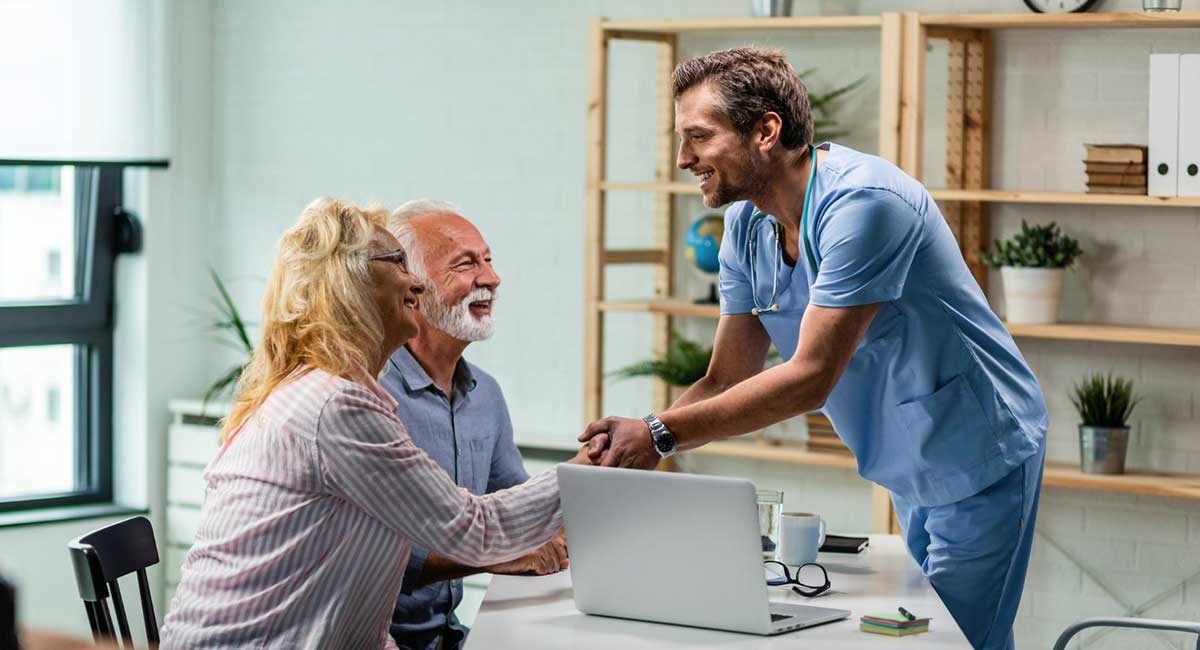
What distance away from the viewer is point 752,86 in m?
2.34

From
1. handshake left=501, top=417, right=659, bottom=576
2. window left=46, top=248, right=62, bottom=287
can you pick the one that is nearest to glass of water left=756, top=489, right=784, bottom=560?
handshake left=501, top=417, right=659, bottom=576

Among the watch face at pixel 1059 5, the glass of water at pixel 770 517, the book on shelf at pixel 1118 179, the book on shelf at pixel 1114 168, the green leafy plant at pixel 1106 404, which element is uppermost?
the watch face at pixel 1059 5

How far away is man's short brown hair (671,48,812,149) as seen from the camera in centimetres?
235

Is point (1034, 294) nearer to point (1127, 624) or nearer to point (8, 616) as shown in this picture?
point (1127, 624)

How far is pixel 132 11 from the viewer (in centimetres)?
479

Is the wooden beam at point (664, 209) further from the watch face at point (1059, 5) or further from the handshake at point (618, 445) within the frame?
the handshake at point (618, 445)

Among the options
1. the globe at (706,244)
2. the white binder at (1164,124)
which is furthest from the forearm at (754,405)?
the globe at (706,244)

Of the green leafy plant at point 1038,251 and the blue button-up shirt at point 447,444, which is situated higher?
the green leafy plant at point 1038,251

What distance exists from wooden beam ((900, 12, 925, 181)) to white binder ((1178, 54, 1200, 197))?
0.63 m

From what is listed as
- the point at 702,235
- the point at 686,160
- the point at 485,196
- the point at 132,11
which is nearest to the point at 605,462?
the point at 686,160

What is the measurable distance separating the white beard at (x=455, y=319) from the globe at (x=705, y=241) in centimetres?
163

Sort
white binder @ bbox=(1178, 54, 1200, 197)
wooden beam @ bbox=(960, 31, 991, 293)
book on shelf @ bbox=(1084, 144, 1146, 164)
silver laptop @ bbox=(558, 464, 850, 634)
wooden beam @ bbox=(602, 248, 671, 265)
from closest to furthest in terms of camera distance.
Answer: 1. silver laptop @ bbox=(558, 464, 850, 634)
2. white binder @ bbox=(1178, 54, 1200, 197)
3. book on shelf @ bbox=(1084, 144, 1146, 164)
4. wooden beam @ bbox=(960, 31, 991, 293)
5. wooden beam @ bbox=(602, 248, 671, 265)

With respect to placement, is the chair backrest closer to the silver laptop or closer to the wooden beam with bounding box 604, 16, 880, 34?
the silver laptop

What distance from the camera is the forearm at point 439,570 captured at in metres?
2.44
